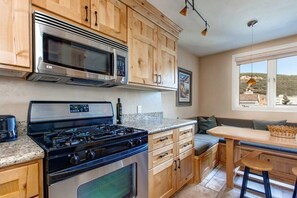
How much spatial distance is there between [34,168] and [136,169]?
0.82m

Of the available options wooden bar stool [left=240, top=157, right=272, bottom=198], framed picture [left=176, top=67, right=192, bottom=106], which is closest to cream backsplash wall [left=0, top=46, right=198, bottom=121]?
framed picture [left=176, top=67, right=192, bottom=106]

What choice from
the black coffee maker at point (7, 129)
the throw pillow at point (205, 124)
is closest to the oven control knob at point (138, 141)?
the black coffee maker at point (7, 129)

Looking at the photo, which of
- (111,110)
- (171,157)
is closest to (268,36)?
(171,157)

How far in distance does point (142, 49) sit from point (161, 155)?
1.25 metres

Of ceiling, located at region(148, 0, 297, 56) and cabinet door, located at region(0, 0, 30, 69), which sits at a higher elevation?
ceiling, located at region(148, 0, 297, 56)

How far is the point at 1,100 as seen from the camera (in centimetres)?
125

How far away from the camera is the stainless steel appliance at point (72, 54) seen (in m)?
1.15

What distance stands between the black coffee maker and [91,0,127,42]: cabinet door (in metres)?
0.98

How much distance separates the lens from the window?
3.21m

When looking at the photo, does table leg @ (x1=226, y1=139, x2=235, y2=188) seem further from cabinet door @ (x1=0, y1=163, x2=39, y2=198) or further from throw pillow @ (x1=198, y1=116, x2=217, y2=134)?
cabinet door @ (x1=0, y1=163, x2=39, y2=198)

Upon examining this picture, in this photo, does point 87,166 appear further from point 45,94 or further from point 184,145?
point 184,145

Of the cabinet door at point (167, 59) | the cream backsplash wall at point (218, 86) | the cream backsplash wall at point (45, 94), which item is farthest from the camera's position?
the cream backsplash wall at point (218, 86)

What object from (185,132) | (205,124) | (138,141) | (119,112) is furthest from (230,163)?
(119,112)

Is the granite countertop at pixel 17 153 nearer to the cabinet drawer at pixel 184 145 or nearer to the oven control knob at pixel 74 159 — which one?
the oven control knob at pixel 74 159
